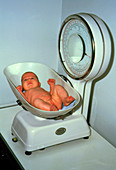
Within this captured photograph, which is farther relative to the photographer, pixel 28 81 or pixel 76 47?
pixel 28 81

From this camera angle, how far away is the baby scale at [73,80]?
2.41ft

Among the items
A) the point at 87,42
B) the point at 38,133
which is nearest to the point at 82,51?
the point at 87,42

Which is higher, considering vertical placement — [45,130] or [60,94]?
[60,94]

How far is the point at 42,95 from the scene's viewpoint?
0.93 m

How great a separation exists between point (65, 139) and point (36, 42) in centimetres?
67

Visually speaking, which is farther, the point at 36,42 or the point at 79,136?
the point at 36,42

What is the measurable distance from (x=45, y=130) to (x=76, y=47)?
0.33 m

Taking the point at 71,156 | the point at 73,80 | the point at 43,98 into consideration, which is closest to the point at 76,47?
the point at 73,80

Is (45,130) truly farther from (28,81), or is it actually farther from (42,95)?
(28,81)

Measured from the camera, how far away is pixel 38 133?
794mm

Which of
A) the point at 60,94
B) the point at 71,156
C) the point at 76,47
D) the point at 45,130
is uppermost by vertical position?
the point at 76,47

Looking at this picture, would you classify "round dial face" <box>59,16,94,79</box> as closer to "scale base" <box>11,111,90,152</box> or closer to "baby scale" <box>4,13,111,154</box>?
"baby scale" <box>4,13,111,154</box>

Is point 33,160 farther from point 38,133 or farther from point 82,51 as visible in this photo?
point 82,51

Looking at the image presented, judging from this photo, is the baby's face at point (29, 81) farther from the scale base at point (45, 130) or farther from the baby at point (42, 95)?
the scale base at point (45, 130)
